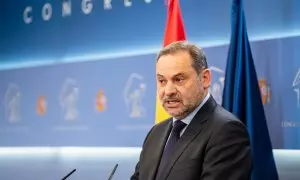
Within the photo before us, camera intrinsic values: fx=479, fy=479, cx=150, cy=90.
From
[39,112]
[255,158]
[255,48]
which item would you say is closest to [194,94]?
[255,158]

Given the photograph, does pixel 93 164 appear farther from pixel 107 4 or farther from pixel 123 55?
pixel 107 4

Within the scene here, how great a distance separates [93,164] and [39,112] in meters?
0.76

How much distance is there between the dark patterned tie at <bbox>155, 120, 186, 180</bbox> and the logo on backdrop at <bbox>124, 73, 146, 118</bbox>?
164 cm

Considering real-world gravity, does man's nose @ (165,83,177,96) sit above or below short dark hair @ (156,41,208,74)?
below

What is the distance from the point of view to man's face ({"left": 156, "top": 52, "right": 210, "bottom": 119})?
1.95m

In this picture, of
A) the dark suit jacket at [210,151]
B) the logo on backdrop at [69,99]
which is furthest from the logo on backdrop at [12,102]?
the dark suit jacket at [210,151]

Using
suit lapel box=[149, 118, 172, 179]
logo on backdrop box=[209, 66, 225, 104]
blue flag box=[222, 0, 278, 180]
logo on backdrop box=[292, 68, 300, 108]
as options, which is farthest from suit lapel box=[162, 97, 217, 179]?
logo on backdrop box=[209, 66, 225, 104]

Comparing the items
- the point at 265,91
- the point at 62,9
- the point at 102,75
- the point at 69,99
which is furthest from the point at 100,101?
the point at 265,91

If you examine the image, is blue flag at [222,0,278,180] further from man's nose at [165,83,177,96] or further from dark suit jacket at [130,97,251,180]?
man's nose at [165,83,177,96]

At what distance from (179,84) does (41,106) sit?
2572mm

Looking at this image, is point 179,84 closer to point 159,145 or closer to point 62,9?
point 159,145

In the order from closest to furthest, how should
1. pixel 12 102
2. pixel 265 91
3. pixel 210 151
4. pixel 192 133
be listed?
1. pixel 210 151
2. pixel 192 133
3. pixel 265 91
4. pixel 12 102

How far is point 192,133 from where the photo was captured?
1.94 m

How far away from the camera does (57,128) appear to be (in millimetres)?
4168
